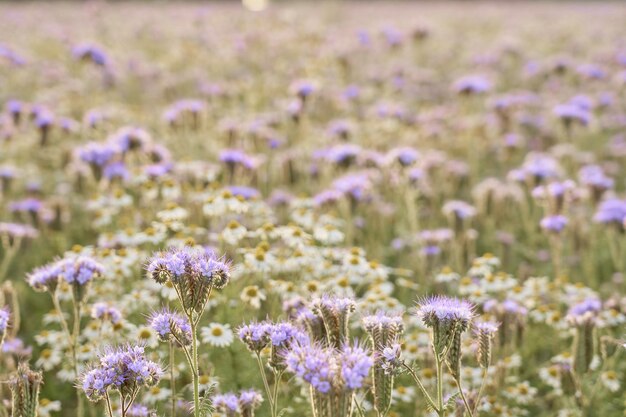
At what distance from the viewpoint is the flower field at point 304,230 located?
316 cm

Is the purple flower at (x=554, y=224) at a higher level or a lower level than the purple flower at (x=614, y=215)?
lower

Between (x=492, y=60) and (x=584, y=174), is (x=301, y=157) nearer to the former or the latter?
(x=584, y=174)

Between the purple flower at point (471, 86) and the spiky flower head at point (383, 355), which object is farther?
the purple flower at point (471, 86)

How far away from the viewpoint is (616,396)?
5199mm

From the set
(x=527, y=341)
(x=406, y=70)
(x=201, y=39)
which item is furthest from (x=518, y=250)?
(x=201, y=39)

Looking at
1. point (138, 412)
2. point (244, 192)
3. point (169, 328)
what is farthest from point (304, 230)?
point (169, 328)

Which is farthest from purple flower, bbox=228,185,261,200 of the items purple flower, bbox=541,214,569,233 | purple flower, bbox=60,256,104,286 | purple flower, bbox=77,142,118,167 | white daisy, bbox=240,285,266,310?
purple flower, bbox=541,214,569,233

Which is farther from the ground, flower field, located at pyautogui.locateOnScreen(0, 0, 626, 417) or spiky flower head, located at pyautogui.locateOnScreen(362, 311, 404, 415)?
flower field, located at pyautogui.locateOnScreen(0, 0, 626, 417)

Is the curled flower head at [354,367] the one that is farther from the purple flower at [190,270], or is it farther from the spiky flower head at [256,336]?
the purple flower at [190,270]

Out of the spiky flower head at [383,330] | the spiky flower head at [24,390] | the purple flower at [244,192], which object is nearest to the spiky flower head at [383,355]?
the spiky flower head at [383,330]

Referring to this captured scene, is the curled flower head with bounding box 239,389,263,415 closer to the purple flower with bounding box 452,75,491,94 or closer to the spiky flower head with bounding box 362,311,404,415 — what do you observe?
the spiky flower head with bounding box 362,311,404,415

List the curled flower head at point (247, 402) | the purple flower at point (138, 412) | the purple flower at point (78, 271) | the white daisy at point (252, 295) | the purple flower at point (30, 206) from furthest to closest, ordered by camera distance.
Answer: the purple flower at point (30, 206) < the white daisy at point (252, 295) < the purple flower at point (78, 271) < the purple flower at point (138, 412) < the curled flower head at point (247, 402)

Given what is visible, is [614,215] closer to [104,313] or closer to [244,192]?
[244,192]

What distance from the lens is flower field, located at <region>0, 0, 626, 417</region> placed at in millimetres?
3160
